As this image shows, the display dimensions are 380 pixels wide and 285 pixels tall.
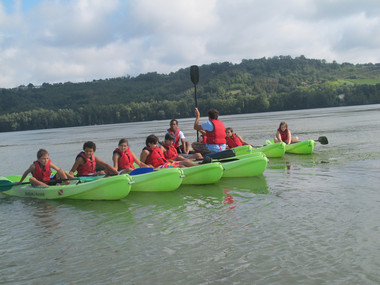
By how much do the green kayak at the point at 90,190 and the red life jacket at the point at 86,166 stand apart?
58cm

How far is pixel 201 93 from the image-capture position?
13238cm

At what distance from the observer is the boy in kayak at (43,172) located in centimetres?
1012

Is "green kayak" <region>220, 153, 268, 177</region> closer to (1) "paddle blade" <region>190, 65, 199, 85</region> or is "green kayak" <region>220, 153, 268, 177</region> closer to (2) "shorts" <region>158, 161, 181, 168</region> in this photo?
(2) "shorts" <region>158, 161, 181, 168</region>

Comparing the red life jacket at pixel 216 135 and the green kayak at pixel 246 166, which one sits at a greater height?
the red life jacket at pixel 216 135

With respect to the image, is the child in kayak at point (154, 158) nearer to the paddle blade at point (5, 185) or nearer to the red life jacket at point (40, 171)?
the red life jacket at point (40, 171)

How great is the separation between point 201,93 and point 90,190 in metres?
124

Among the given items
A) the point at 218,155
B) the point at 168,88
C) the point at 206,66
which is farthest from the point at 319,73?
the point at 218,155

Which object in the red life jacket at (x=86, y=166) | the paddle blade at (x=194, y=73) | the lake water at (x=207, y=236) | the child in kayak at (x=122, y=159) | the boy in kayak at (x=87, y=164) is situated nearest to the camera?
the lake water at (x=207, y=236)

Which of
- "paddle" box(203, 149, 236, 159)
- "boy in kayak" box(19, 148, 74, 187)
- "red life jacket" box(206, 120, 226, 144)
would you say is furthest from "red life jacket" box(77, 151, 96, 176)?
"red life jacket" box(206, 120, 226, 144)

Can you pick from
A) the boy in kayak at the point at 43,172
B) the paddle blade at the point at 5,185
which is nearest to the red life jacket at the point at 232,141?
the boy in kayak at the point at 43,172

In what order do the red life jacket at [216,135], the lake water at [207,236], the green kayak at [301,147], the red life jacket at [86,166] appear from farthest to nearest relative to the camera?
1. the green kayak at [301,147]
2. the red life jacket at [216,135]
3. the red life jacket at [86,166]
4. the lake water at [207,236]

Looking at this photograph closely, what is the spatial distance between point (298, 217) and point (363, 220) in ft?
3.31

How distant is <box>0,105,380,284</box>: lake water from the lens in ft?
15.8

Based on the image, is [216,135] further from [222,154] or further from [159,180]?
[159,180]
